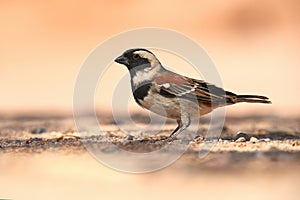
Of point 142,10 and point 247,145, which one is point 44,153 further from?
point 142,10

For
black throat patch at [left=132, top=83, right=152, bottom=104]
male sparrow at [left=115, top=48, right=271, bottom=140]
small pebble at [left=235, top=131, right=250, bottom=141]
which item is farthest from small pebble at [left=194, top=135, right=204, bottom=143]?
black throat patch at [left=132, top=83, right=152, bottom=104]

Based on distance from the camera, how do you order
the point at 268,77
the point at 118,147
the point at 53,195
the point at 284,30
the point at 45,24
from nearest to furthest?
the point at 53,195
the point at 118,147
the point at 268,77
the point at 284,30
the point at 45,24

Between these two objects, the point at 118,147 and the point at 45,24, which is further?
the point at 45,24

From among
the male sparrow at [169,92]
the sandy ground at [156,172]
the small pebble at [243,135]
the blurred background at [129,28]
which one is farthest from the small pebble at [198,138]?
the blurred background at [129,28]

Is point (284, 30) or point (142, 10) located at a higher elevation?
point (142, 10)

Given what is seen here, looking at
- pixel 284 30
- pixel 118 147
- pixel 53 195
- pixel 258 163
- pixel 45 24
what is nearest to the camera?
pixel 53 195

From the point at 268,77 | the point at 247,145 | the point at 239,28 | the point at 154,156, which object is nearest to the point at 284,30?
the point at 239,28

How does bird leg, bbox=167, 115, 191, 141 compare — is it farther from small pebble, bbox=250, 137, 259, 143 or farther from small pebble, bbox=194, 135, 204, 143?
small pebble, bbox=250, 137, 259, 143
